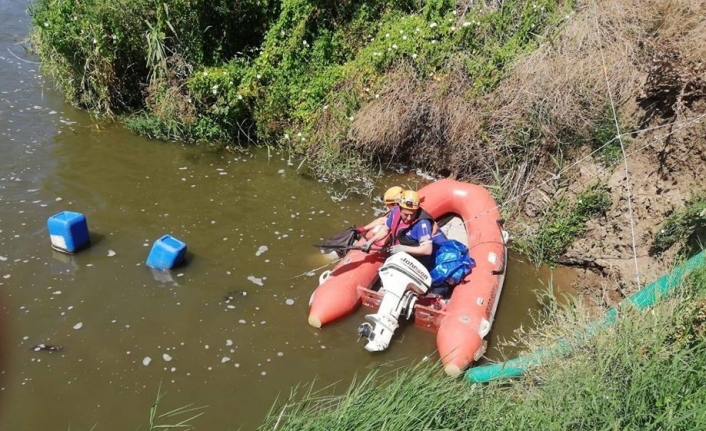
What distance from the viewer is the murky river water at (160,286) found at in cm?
504

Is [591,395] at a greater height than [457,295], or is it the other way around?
[591,395]

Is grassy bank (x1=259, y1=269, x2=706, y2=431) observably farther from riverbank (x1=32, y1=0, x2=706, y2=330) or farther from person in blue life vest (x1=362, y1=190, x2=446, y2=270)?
riverbank (x1=32, y1=0, x2=706, y2=330)

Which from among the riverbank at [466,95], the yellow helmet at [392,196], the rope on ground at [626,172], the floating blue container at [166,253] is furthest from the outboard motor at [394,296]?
the rope on ground at [626,172]

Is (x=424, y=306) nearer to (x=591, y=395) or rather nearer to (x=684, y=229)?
(x=591, y=395)

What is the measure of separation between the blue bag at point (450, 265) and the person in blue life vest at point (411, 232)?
0.23 feet

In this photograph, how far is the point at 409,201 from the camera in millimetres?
6133

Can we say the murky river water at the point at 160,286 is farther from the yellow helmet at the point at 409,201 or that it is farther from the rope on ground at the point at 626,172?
the yellow helmet at the point at 409,201

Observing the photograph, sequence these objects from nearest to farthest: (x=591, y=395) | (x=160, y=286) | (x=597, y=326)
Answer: (x=591, y=395) < (x=597, y=326) < (x=160, y=286)

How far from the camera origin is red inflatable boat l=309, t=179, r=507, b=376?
5.46m

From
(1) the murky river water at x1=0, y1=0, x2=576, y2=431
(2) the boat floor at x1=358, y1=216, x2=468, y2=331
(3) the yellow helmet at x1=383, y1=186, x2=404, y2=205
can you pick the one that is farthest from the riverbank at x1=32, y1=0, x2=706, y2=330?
(3) the yellow helmet at x1=383, y1=186, x2=404, y2=205

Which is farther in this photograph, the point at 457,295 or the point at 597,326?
the point at 457,295

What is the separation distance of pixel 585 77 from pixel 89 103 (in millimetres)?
7451

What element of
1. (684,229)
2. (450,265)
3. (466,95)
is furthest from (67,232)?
(684,229)

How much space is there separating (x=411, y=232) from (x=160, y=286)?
271 centimetres
